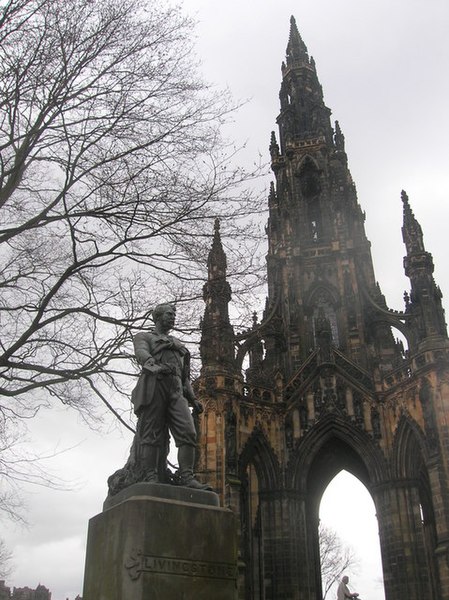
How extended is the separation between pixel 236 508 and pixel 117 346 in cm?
1263

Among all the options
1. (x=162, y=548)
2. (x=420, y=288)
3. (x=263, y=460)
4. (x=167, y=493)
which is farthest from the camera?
(x=263, y=460)

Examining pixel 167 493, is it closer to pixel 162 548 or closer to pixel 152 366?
pixel 162 548

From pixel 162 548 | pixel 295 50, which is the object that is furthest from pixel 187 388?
pixel 295 50

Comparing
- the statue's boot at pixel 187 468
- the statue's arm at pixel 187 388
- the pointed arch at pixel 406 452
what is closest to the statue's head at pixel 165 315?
the statue's arm at pixel 187 388

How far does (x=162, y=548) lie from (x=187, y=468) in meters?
0.84

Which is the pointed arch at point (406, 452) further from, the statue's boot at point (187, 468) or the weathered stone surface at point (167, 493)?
the weathered stone surface at point (167, 493)

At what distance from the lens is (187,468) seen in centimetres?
541

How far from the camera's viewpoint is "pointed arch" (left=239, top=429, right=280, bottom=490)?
23.7 meters

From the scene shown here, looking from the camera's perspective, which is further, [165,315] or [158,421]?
[165,315]

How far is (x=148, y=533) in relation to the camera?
15.3ft

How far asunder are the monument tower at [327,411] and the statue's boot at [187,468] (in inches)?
493

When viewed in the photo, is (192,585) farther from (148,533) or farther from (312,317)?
(312,317)

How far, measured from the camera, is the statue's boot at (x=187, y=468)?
5305 mm

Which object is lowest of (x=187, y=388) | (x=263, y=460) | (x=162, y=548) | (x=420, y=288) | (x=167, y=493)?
(x=162, y=548)
